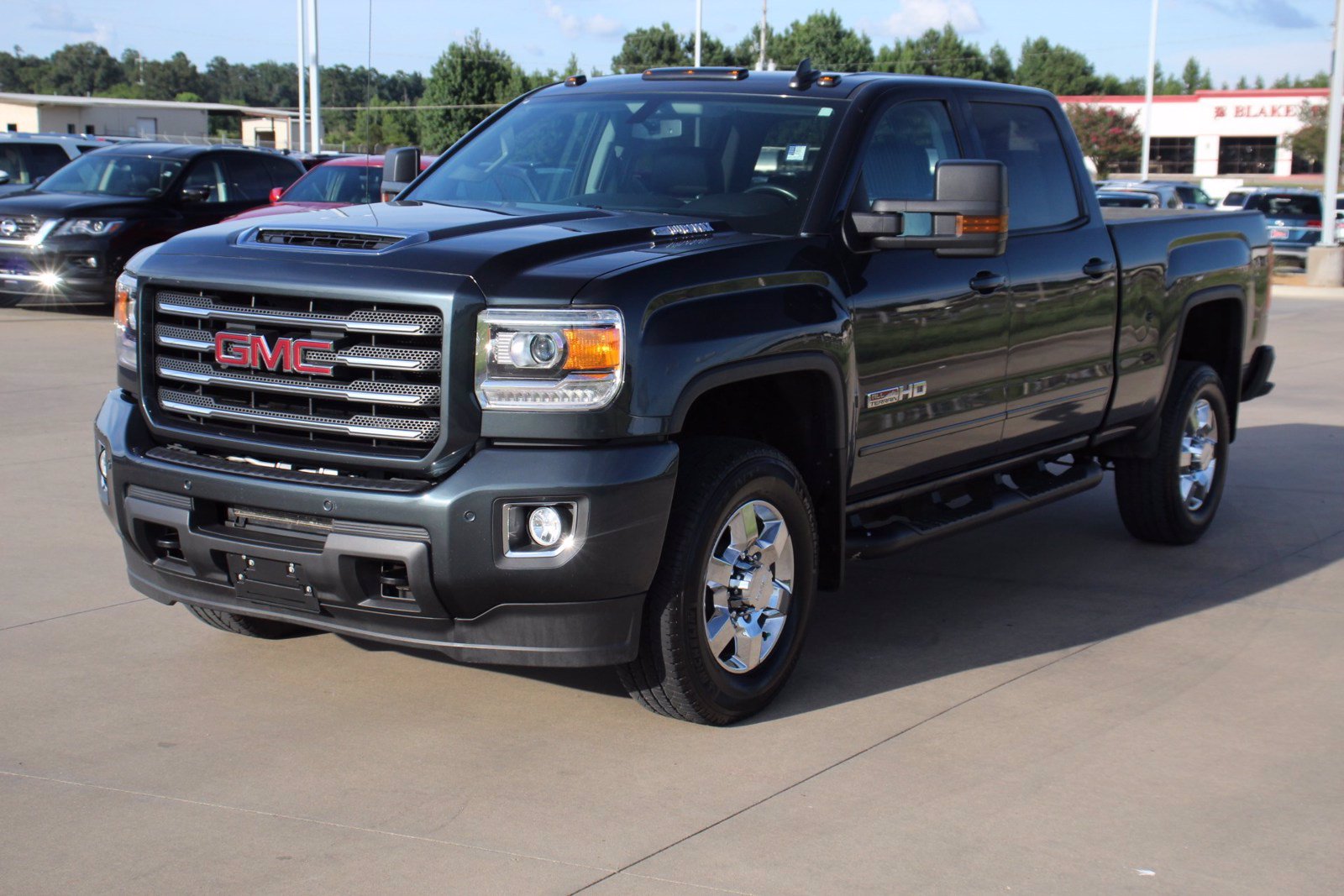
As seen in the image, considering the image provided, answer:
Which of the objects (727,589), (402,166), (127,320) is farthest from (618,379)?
(402,166)

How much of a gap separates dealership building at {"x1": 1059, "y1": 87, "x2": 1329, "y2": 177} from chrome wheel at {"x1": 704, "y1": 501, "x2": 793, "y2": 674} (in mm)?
68281

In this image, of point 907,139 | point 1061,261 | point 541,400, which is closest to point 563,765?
point 541,400

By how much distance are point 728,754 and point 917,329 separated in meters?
1.67

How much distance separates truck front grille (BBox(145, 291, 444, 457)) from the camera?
401 centimetres

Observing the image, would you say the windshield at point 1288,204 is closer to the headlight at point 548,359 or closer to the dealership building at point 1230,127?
the headlight at point 548,359

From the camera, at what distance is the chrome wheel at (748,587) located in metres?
4.44

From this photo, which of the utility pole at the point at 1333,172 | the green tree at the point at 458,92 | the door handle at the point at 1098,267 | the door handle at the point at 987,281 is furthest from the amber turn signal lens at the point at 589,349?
the green tree at the point at 458,92

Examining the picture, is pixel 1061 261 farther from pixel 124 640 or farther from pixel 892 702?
pixel 124 640

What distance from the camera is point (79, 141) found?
23.9 m

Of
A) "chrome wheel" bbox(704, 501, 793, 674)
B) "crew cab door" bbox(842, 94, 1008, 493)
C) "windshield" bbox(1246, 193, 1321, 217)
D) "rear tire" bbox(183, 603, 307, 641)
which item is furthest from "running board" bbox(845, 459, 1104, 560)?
"windshield" bbox(1246, 193, 1321, 217)

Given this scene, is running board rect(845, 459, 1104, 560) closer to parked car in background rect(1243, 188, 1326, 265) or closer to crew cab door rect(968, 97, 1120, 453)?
crew cab door rect(968, 97, 1120, 453)

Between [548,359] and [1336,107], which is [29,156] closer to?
[548,359]

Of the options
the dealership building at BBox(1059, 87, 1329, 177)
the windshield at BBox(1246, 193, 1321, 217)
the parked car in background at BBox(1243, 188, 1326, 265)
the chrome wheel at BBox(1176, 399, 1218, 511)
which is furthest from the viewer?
the dealership building at BBox(1059, 87, 1329, 177)

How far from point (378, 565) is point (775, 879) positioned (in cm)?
135
